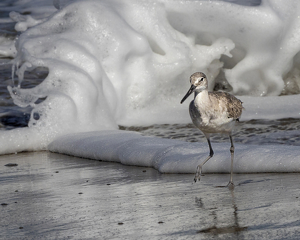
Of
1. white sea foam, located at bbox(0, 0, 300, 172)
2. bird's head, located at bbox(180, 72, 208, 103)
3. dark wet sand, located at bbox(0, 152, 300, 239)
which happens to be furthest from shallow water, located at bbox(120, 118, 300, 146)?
bird's head, located at bbox(180, 72, 208, 103)

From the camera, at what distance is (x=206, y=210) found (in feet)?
11.3

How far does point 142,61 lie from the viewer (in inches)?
332

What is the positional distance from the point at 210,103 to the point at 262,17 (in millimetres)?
4905

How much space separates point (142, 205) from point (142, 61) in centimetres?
496

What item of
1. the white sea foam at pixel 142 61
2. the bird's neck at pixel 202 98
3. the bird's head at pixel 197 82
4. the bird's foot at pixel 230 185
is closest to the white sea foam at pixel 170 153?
the white sea foam at pixel 142 61

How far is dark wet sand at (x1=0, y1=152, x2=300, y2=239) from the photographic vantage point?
3.03 m

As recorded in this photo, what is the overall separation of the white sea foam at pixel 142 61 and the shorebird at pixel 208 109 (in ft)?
4.50

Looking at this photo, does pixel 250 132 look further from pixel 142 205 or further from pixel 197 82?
pixel 142 205

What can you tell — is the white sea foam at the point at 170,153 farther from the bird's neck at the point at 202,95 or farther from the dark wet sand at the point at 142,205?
the bird's neck at the point at 202,95

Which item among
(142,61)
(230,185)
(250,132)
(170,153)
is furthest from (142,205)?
(142,61)

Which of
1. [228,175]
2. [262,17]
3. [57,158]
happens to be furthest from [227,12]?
[228,175]

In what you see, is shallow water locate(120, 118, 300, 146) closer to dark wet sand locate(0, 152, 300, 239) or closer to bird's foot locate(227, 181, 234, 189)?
dark wet sand locate(0, 152, 300, 239)

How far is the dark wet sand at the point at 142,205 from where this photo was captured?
9.94 feet

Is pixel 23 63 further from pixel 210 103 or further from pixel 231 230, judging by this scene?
pixel 231 230
